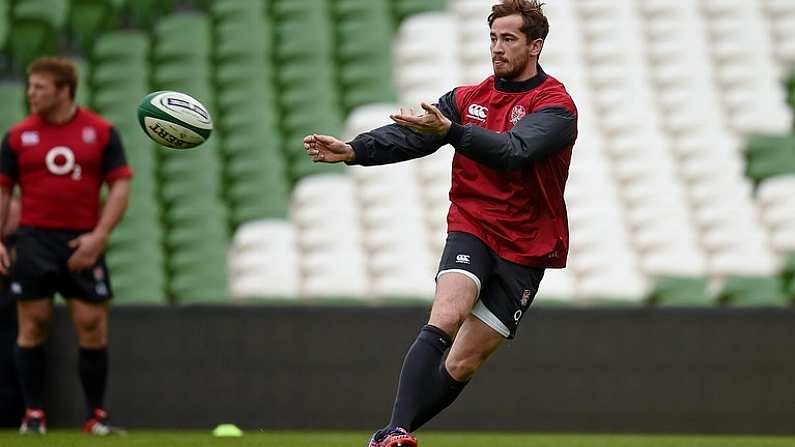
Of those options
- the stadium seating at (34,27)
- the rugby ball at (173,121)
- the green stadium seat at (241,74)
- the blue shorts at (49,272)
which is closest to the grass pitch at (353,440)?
the blue shorts at (49,272)

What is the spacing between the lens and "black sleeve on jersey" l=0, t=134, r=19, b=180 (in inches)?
272

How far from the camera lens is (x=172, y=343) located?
8188 millimetres

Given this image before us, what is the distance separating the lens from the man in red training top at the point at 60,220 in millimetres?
6797

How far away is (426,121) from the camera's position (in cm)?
454

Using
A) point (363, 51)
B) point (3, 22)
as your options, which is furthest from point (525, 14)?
point (3, 22)

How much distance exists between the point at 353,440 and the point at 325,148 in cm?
269

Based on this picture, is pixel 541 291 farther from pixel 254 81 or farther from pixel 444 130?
pixel 444 130

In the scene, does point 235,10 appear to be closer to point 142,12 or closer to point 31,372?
point 142,12

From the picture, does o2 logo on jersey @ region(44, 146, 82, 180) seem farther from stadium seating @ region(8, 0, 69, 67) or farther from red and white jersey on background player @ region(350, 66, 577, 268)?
stadium seating @ region(8, 0, 69, 67)

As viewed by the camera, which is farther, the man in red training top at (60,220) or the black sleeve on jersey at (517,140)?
the man in red training top at (60,220)

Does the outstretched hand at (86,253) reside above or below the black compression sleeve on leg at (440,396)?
above

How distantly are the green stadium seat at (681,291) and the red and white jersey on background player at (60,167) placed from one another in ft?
12.9

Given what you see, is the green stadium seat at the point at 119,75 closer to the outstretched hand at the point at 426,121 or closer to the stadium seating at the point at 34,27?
the stadium seating at the point at 34,27

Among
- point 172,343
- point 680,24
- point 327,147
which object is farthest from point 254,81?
point 327,147
